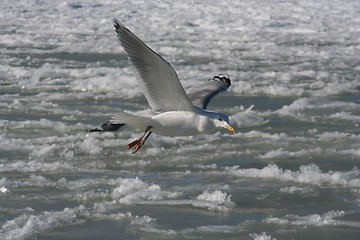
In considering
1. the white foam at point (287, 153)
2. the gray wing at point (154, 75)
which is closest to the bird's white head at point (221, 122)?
the gray wing at point (154, 75)

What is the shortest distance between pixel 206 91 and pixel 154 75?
159 cm

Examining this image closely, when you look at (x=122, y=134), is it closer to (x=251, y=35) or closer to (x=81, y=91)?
(x=81, y=91)

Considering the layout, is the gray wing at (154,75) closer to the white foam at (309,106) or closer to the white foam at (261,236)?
the white foam at (261,236)

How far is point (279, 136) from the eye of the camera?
10.0m

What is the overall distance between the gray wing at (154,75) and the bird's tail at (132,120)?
1.01 ft

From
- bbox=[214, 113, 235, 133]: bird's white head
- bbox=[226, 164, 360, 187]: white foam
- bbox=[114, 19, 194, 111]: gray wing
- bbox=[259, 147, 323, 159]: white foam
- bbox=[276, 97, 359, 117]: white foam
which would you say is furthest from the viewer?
bbox=[276, 97, 359, 117]: white foam

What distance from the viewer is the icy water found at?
20.8 feet

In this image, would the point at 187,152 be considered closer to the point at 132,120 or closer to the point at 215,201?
the point at 215,201

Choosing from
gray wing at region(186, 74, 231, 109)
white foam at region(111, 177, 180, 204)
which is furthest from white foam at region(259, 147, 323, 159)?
white foam at region(111, 177, 180, 204)

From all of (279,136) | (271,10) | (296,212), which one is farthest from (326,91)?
(271,10)

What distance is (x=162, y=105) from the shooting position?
6.82m

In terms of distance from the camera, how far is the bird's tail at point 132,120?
20.7 feet

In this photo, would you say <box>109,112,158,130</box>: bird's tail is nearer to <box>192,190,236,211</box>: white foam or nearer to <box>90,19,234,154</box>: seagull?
<box>90,19,234,154</box>: seagull

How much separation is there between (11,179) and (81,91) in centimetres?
623
